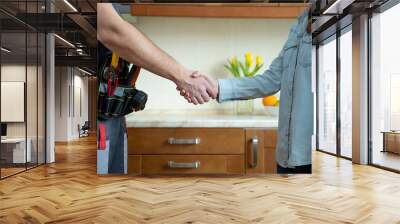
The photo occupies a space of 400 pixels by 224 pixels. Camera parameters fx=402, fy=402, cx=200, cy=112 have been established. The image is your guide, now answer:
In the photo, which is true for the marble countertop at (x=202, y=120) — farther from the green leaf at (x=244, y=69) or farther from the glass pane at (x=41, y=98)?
the glass pane at (x=41, y=98)

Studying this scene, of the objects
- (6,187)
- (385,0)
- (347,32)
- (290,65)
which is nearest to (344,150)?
(347,32)

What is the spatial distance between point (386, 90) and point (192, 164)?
3.87 meters

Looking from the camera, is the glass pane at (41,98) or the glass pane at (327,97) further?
the glass pane at (327,97)

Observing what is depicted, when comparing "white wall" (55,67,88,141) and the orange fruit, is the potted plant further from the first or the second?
"white wall" (55,67,88,141)

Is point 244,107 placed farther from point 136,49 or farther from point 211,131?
point 136,49

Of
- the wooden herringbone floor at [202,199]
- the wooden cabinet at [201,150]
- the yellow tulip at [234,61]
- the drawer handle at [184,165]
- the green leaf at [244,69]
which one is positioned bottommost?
the wooden herringbone floor at [202,199]

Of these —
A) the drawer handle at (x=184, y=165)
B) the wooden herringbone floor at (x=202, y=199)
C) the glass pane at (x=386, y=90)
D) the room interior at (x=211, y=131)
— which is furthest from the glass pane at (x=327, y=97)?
the drawer handle at (x=184, y=165)

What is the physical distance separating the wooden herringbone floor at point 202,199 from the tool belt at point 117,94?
0.74 meters

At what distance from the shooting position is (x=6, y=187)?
160 inches

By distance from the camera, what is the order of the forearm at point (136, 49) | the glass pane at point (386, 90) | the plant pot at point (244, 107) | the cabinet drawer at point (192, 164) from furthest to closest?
the glass pane at point (386, 90) < the cabinet drawer at point (192, 164) < the plant pot at point (244, 107) < the forearm at point (136, 49)

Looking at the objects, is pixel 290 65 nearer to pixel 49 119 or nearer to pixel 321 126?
pixel 49 119

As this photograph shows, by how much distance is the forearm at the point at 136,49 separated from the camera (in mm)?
1986

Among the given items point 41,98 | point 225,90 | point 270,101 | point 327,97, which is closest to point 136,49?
point 225,90

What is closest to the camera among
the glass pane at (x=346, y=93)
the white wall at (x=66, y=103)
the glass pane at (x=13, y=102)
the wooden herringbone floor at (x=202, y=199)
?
the wooden herringbone floor at (x=202, y=199)
